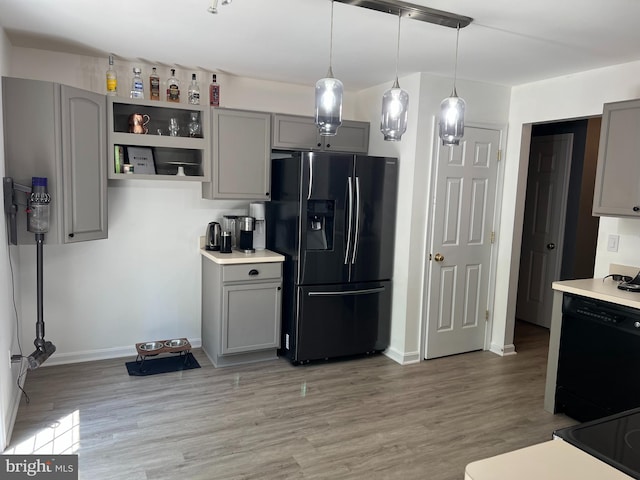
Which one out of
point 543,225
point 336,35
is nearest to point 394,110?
point 336,35

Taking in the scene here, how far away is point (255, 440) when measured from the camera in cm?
269

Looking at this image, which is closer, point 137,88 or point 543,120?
point 137,88

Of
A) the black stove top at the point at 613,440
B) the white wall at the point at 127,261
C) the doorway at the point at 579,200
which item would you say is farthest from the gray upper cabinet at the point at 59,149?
the doorway at the point at 579,200

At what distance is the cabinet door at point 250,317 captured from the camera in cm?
364

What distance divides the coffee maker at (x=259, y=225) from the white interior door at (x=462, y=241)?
56.9 inches

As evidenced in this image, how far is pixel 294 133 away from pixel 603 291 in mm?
2578

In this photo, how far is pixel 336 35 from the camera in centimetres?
280

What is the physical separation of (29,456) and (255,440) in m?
1.17

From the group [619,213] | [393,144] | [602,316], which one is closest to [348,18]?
[393,144]

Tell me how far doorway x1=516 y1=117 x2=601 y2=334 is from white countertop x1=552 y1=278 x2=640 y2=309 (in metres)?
1.79

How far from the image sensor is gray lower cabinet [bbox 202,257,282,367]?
3.63 metres

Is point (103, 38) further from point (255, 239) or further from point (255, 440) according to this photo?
point (255, 440)

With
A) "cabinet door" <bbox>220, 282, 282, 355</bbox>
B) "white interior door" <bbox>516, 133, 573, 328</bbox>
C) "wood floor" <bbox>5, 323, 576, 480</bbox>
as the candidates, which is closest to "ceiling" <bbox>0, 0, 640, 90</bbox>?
"white interior door" <bbox>516, 133, 573, 328</bbox>

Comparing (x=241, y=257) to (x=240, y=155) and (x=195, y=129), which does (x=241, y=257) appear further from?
(x=195, y=129)
